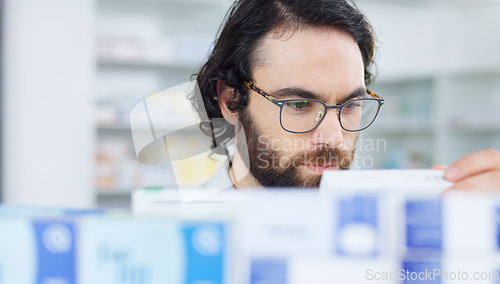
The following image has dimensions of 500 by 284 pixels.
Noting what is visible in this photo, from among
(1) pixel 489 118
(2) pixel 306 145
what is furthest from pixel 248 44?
(1) pixel 489 118

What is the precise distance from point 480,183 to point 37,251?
40cm

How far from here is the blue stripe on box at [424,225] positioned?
344 millimetres

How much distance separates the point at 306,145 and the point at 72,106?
197 cm

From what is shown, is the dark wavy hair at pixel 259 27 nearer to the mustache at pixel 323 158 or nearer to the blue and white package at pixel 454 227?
the mustache at pixel 323 158

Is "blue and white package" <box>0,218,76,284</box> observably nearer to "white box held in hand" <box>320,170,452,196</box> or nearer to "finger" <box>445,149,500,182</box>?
"white box held in hand" <box>320,170,452,196</box>

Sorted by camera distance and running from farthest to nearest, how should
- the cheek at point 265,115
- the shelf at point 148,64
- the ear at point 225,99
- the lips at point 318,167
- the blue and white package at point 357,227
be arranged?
the shelf at point 148,64 → the ear at point 225,99 → the cheek at point 265,115 → the lips at point 318,167 → the blue and white package at point 357,227

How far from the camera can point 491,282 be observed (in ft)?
1.15

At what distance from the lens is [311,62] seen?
3.66 feet

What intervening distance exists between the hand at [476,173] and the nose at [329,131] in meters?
0.60

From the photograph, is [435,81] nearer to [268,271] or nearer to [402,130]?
[402,130]

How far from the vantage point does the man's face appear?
1.08 meters

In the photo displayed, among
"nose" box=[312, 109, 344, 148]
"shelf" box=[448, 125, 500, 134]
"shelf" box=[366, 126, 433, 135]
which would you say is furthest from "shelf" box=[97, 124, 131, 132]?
"shelf" box=[448, 125, 500, 134]

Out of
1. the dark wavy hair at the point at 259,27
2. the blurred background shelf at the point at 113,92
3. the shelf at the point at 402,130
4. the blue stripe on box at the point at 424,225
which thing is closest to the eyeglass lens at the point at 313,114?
the dark wavy hair at the point at 259,27

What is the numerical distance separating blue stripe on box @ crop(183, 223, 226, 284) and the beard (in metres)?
0.63
